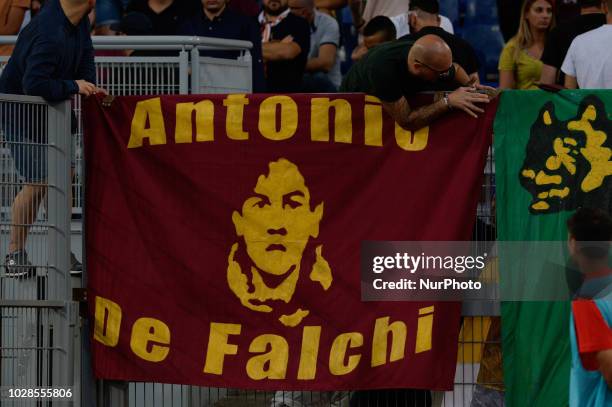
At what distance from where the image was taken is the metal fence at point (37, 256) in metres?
9.20

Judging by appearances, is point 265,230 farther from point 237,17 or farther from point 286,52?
point 286,52

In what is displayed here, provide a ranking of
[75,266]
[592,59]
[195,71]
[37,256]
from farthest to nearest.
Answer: [195,71] → [592,59] → [75,266] → [37,256]

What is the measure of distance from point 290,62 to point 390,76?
185 inches

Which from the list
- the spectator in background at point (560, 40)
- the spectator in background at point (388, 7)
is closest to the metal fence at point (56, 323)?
the spectator in background at point (560, 40)

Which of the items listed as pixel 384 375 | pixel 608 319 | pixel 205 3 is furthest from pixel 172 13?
pixel 608 319

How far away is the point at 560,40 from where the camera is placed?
1143 cm

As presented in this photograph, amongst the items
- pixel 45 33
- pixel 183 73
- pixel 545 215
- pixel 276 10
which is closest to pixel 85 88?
pixel 45 33

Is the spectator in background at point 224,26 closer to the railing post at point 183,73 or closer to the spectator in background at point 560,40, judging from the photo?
the railing post at point 183,73

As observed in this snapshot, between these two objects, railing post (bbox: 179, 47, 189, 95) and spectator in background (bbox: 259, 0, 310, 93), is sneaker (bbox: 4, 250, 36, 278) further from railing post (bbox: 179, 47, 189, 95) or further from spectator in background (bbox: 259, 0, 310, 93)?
spectator in background (bbox: 259, 0, 310, 93)

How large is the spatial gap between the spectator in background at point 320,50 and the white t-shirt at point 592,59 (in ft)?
12.1

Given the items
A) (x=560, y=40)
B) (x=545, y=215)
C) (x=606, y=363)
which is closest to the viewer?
(x=606, y=363)

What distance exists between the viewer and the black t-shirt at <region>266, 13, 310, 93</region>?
13.6 metres

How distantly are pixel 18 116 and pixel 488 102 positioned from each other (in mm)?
2817

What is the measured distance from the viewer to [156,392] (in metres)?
9.74
